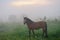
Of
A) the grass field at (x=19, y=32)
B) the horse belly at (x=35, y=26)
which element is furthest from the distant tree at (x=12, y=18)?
the horse belly at (x=35, y=26)

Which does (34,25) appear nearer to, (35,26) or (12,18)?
(35,26)

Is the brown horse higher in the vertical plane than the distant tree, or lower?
lower

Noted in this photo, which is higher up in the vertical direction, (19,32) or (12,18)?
(12,18)

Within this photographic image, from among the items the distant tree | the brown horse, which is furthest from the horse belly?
the distant tree

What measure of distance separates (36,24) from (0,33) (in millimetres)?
400

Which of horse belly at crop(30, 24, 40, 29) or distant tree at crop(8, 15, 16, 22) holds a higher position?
distant tree at crop(8, 15, 16, 22)

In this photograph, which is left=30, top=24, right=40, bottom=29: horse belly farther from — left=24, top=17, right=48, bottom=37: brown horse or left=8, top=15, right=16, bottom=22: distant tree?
left=8, top=15, right=16, bottom=22: distant tree

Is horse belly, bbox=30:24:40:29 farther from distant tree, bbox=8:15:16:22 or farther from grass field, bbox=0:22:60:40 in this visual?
distant tree, bbox=8:15:16:22

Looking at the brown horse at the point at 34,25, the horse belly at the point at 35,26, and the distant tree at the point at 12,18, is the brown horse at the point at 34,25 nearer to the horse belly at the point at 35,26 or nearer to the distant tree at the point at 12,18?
the horse belly at the point at 35,26

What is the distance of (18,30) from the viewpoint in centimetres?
139

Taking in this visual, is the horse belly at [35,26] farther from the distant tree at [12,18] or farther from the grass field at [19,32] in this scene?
the distant tree at [12,18]

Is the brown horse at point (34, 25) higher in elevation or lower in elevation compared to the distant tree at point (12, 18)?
lower

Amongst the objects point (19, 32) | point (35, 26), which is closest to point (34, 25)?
point (35, 26)

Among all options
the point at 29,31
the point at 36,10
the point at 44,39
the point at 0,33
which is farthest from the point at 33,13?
the point at 0,33
